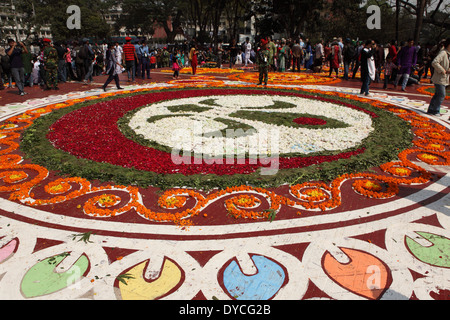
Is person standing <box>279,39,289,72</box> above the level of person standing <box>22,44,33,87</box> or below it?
above

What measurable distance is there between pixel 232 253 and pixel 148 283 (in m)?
0.83

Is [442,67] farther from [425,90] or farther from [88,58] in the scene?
[88,58]

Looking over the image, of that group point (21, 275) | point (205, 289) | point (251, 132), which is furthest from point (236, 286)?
point (251, 132)

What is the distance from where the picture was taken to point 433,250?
10.2 feet

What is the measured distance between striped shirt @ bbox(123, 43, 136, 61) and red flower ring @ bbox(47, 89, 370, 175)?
515cm

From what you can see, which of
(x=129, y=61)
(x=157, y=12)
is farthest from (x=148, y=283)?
(x=157, y=12)

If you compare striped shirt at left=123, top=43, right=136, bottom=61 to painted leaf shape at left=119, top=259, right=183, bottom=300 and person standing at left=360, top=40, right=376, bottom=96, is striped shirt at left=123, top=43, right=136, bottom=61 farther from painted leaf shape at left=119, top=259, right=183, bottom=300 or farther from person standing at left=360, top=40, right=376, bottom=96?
painted leaf shape at left=119, top=259, right=183, bottom=300

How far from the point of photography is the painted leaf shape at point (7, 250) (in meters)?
3.03

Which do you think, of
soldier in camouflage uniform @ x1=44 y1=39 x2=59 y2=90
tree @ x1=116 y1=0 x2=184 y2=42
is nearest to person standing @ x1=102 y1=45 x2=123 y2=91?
soldier in camouflage uniform @ x1=44 y1=39 x2=59 y2=90

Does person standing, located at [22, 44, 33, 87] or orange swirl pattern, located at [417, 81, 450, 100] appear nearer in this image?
orange swirl pattern, located at [417, 81, 450, 100]

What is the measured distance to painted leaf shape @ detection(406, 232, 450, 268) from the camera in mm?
2953
